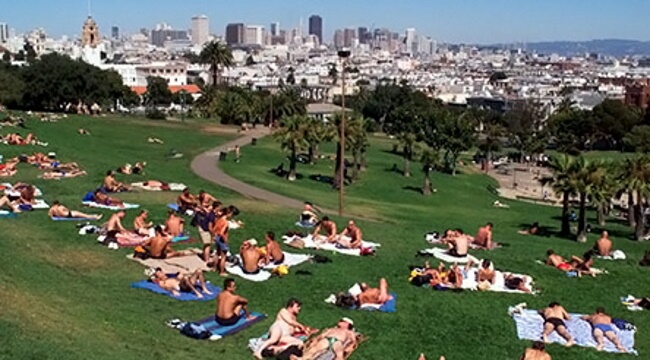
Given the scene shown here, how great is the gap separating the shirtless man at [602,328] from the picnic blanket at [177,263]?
382 inches

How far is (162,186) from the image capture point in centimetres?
3619

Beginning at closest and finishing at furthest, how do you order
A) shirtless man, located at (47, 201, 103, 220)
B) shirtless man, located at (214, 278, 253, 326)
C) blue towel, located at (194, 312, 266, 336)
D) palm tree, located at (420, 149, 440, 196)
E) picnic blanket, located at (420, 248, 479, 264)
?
blue towel, located at (194, 312, 266, 336)
shirtless man, located at (214, 278, 253, 326)
picnic blanket, located at (420, 248, 479, 264)
shirtless man, located at (47, 201, 103, 220)
palm tree, located at (420, 149, 440, 196)

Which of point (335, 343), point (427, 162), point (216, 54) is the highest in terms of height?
point (216, 54)

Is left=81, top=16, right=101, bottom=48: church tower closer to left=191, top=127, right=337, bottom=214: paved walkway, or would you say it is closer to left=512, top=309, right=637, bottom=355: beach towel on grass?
left=191, top=127, right=337, bottom=214: paved walkway

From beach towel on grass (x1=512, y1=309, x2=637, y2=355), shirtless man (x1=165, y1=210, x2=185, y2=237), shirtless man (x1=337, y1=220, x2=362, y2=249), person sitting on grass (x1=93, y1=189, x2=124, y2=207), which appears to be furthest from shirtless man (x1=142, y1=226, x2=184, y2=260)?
beach towel on grass (x1=512, y1=309, x2=637, y2=355)

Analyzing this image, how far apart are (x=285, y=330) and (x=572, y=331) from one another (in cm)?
700

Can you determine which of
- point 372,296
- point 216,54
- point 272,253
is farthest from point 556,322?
point 216,54

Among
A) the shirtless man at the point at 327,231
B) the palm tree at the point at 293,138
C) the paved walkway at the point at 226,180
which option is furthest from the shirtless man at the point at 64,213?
the palm tree at the point at 293,138

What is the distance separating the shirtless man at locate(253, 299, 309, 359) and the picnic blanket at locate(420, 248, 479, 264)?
363 inches

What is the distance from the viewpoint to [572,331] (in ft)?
62.0

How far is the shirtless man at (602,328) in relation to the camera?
18.1 metres

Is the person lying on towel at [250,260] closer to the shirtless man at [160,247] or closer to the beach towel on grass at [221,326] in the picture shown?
the shirtless man at [160,247]

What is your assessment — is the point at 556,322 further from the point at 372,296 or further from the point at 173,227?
the point at 173,227

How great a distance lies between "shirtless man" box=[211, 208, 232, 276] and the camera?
2155cm
